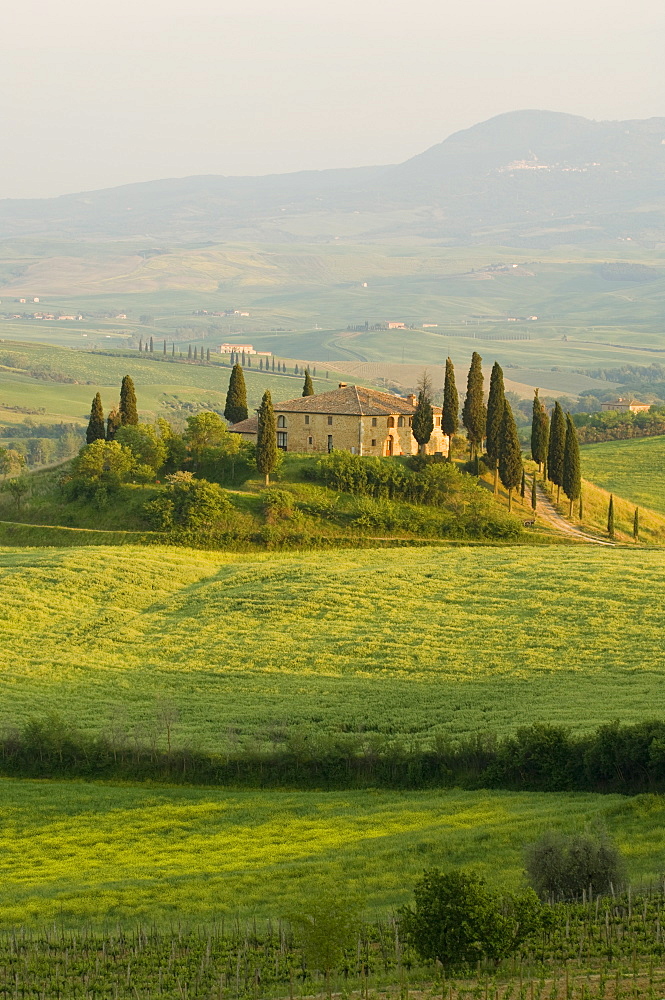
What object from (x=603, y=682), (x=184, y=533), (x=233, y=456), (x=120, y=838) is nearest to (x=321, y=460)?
(x=233, y=456)

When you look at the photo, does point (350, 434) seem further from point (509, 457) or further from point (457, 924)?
point (457, 924)

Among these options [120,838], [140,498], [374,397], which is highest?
[374,397]

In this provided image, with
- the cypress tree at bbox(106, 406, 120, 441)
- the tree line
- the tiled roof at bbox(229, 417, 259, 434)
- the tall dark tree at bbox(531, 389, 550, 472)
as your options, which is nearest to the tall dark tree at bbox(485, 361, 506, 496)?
the tall dark tree at bbox(531, 389, 550, 472)

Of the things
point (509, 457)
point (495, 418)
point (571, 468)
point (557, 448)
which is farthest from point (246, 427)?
point (571, 468)

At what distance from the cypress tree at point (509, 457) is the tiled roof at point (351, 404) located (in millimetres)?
6893

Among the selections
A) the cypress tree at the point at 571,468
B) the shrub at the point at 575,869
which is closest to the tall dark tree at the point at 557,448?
the cypress tree at the point at 571,468

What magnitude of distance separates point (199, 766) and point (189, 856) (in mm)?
6833

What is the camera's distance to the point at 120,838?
35781mm

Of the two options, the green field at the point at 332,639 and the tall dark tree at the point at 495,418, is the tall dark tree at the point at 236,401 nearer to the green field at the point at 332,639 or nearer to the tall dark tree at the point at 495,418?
the tall dark tree at the point at 495,418

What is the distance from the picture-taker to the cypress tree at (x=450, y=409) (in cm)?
8325

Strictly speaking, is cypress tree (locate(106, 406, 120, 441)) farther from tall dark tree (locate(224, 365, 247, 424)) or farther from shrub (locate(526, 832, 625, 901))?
shrub (locate(526, 832, 625, 901))

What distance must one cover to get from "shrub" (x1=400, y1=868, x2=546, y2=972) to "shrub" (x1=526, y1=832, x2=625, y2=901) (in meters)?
3.88

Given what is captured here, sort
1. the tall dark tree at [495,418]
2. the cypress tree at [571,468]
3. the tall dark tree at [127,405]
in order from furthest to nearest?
1. the tall dark tree at [127,405]
2. the tall dark tree at [495,418]
3. the cypress tree at [571,468]

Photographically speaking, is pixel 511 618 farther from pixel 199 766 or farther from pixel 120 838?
pixel 120 838
